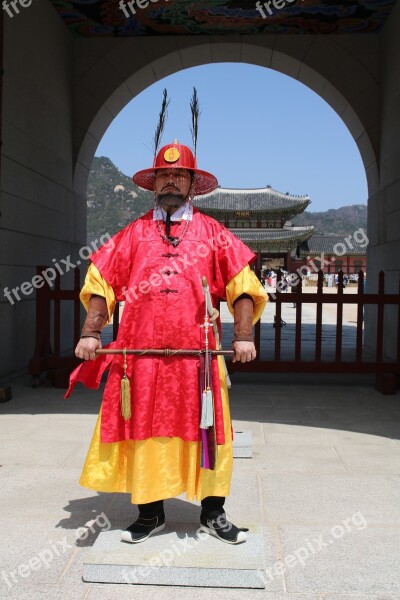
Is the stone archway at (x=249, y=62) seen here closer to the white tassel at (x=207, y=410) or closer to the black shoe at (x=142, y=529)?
the white tassel at (x=207, y=410)

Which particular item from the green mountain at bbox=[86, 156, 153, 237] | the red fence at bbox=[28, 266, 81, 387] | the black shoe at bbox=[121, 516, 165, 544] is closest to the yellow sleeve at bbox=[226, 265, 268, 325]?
the black shoe at bbox=[121, 516, 165, 544]

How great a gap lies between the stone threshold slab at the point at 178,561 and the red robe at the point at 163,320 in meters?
0.44

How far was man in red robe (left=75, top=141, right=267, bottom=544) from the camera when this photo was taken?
95.0 inches

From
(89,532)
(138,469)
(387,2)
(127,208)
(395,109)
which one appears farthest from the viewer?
(127,208)

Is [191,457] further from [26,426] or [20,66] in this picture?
[20,66]

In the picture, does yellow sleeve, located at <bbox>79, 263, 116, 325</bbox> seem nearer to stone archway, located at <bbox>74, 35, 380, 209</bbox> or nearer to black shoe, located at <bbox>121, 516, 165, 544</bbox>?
black shoe, located at <bbox>121, 516, 165, 544</bbox>

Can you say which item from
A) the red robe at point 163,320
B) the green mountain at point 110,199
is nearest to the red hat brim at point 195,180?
Result: the red robe at point 163,320

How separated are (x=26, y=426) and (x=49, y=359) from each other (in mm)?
1389

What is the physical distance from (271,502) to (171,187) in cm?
165

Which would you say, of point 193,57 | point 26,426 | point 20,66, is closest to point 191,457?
point 26,426

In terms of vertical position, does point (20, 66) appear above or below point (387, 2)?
below

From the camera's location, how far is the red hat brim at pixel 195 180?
8.72 feet

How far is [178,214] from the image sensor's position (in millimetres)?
2580

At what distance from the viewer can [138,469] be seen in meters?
2.38
